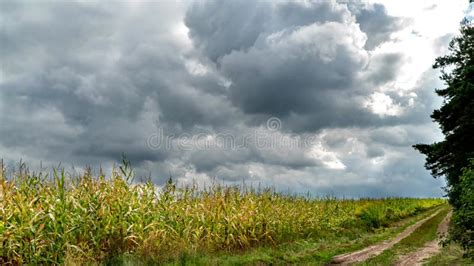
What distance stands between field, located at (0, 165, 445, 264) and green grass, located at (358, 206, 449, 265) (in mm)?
2636

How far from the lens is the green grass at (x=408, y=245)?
58.7ft

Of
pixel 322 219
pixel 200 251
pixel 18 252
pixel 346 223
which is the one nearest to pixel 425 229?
pixel 346 223

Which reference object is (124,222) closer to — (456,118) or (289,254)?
(289,254)

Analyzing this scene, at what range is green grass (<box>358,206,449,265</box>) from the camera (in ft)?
58.7

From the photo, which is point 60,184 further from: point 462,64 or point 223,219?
point 462,64

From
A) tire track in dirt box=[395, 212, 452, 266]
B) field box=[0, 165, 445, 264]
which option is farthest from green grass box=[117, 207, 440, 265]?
tire track in dirt box=[395, 212, 452, 266]

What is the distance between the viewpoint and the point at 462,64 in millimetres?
31922

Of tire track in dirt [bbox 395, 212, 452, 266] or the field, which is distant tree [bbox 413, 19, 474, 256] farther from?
the field

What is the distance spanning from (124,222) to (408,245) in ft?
51.3

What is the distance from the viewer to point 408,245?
23125mm

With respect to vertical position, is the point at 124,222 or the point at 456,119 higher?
the point at 456,119

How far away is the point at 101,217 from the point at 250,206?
8462 millimetres

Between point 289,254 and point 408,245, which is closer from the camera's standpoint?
point 289,254

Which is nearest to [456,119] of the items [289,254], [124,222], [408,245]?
[408,245]
